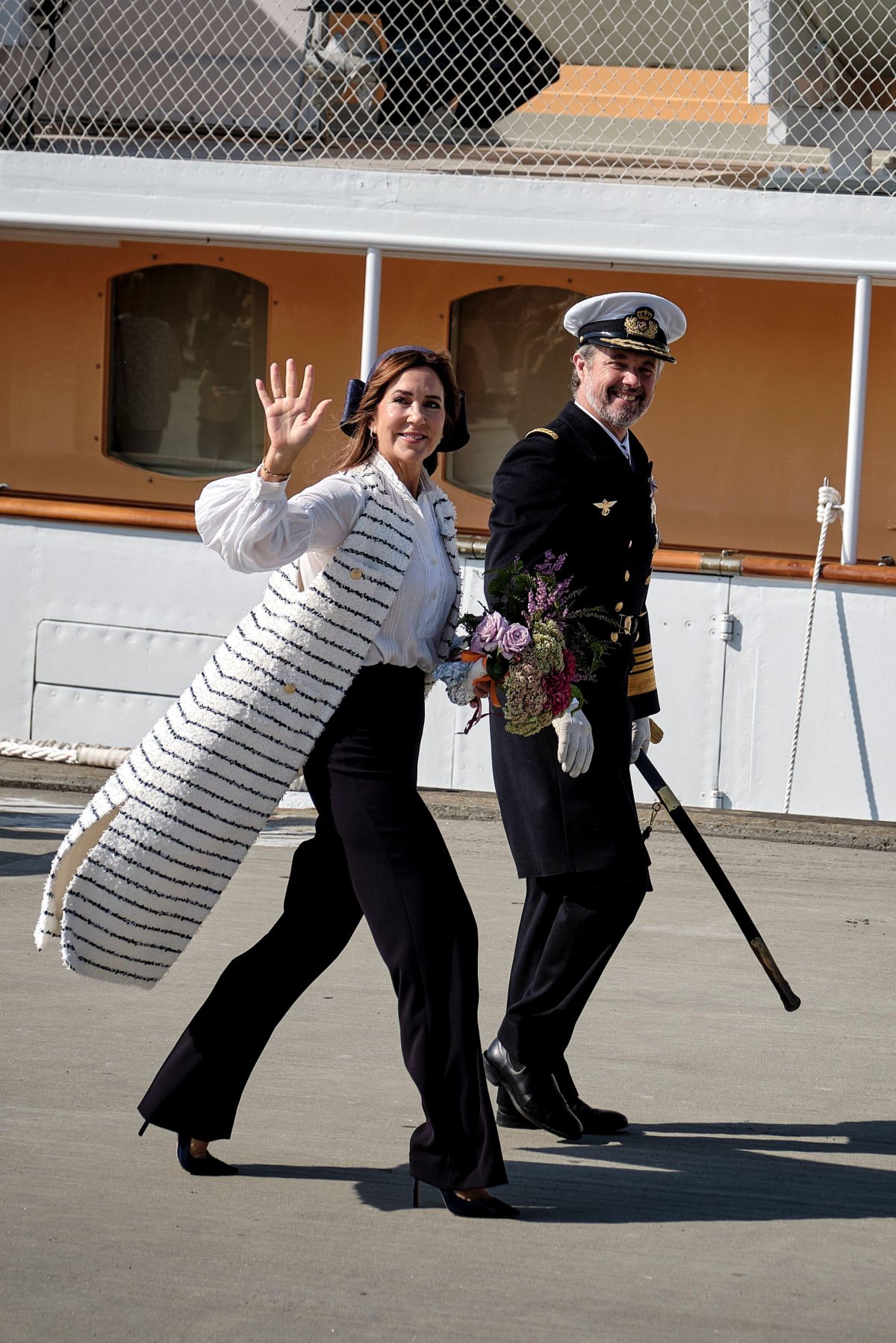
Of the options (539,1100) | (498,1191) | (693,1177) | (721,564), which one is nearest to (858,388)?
(721,564)

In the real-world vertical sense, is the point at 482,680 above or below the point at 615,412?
below

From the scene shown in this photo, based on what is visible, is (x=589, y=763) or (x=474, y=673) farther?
(x=589, y=763)

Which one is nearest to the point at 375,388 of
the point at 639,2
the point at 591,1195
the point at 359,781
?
the point at 359,781

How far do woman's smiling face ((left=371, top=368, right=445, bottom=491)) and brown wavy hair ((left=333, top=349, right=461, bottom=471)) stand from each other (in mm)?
17

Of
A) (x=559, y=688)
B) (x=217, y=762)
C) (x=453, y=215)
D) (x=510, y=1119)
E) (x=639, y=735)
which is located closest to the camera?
(x=217, y=762)

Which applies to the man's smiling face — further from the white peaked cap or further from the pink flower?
the pink flower

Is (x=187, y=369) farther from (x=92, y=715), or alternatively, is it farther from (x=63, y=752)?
(x=63, y=752)

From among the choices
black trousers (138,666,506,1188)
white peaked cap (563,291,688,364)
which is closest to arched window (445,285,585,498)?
white peaked cap (563,291,688,364)

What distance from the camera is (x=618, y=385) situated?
433 centimetres

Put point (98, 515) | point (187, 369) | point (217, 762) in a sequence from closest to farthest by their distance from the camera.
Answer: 1. point (217, 762)
2. point (98, 515)
3. point (187, 369)

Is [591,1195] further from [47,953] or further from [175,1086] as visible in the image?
[47,953]

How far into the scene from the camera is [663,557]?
27.5ft

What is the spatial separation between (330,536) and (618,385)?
1.07 meters

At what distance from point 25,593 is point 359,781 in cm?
590
